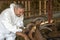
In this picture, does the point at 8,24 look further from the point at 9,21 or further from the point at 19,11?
the point at 19,11

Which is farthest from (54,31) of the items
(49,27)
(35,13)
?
(35,13)

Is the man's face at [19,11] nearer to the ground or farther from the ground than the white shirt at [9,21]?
farther from the ground

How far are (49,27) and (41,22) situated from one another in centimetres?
25

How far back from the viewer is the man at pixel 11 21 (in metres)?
3.51

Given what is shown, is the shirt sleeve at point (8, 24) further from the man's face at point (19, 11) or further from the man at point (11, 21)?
the man's face at point (19, 11)

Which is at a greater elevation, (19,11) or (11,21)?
(19,11)

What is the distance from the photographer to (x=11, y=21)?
3598 millimetres

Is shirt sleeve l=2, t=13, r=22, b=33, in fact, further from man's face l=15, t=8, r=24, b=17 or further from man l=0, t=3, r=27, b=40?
man's face l=15, t=8, r=24, b=17

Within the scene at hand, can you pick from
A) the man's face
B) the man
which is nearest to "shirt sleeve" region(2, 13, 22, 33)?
the man

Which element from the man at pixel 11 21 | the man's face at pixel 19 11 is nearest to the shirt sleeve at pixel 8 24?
the man at pixel 11 21

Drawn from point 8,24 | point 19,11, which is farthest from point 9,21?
point 19,11

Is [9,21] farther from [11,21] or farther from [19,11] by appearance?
[19,11]

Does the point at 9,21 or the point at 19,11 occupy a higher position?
the point at 19,11

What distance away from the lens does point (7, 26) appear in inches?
139
